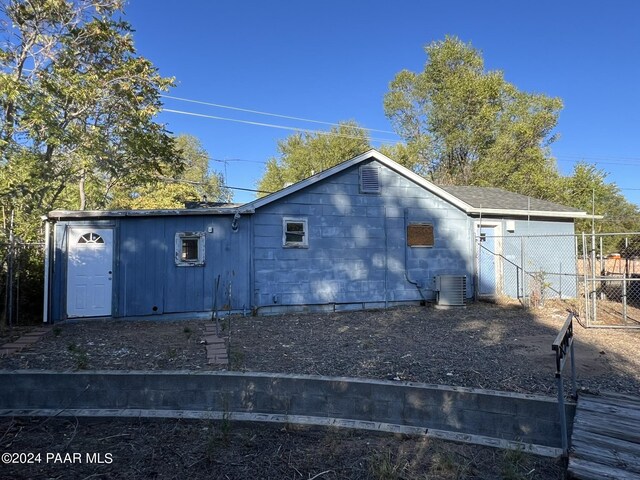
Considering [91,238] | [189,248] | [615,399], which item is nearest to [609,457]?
[615,399]

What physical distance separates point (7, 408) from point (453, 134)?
23.1 meters

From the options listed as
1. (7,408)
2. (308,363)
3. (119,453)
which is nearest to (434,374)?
(308,363)

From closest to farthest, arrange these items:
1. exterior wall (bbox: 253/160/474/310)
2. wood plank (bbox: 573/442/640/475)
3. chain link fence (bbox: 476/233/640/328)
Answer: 1. wood plank (bbox: 573/442/640/475)
2. exterior wall (bbox: 253/160/474/310)
3. chain link fence (bbox: 476/233/640/328)

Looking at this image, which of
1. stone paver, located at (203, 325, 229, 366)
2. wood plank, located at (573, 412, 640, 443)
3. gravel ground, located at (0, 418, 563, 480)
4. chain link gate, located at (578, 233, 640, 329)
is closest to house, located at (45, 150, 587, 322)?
chain link gate, located at (578, 233, 640, 329)

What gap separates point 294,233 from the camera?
10.1 meters

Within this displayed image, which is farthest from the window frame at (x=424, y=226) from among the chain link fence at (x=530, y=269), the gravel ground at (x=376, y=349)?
the gravel ground at (x=376, y=349)

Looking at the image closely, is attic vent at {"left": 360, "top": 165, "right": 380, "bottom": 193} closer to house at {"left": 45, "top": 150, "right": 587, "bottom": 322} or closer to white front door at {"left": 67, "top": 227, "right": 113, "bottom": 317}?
house at {"left": 45, "top": 150, "right": 587, "bottom": 322}

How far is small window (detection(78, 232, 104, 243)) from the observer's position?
888 centimetres

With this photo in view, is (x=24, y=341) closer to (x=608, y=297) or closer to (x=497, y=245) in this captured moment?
(x=497, y=245)

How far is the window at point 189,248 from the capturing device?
9.30 metres

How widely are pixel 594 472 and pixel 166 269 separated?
8459 millimetres

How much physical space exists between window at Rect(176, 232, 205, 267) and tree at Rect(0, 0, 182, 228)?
148 inches

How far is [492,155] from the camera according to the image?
22.4 m

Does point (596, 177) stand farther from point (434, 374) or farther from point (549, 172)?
point (434, 374)
